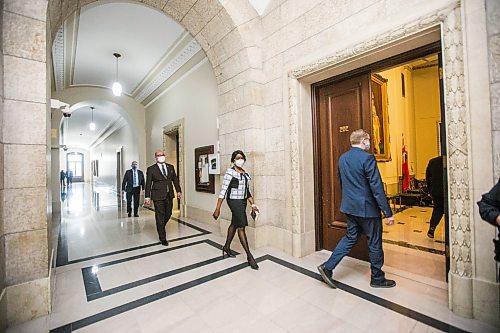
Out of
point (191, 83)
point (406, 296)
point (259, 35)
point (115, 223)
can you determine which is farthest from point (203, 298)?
point (191, 83)

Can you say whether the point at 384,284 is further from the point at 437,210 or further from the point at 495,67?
the point at 437,210

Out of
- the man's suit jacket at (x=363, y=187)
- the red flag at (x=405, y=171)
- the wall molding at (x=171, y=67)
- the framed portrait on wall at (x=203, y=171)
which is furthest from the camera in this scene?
the red flag at (x=405, y=171)

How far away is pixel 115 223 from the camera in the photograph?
6.03 meters

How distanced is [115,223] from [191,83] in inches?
162

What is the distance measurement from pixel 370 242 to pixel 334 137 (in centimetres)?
163

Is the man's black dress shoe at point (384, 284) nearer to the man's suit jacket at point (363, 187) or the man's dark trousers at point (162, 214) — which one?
the man's suit jacket at point (363, 187)

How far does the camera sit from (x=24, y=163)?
2.15m

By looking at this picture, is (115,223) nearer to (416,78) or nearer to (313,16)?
(313,16)

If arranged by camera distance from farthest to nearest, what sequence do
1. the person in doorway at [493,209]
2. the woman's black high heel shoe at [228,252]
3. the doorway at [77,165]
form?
the doorway at [77,165] < the woman's black high heel shoe at [228,252] < the person in doorway at [493,209]

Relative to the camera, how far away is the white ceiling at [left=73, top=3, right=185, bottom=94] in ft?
15.4

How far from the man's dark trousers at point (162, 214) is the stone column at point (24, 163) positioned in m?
2.12

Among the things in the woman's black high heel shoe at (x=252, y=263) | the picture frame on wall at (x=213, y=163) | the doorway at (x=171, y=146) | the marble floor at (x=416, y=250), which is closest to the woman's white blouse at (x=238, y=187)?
the woman's black high heel shoe at (x=252, y=263)

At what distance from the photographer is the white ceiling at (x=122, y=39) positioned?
4695mm

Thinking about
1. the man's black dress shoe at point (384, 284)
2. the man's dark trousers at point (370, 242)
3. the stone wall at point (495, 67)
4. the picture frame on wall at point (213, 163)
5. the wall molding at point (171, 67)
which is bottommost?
the man's black dress shoe at point (384, 284)
